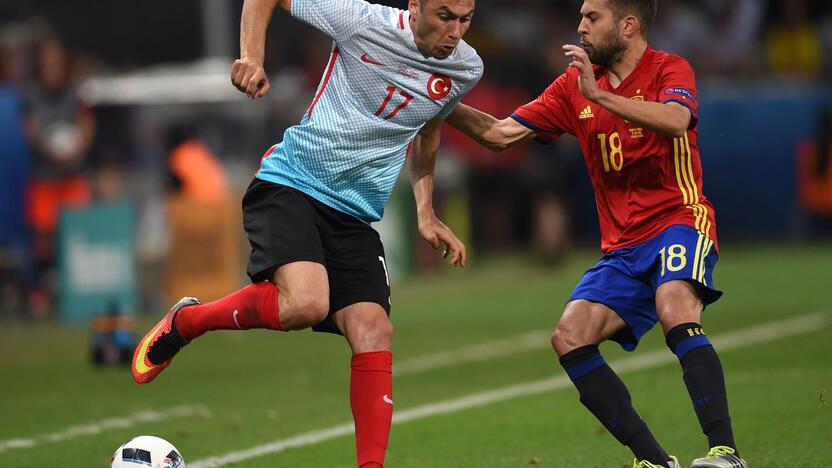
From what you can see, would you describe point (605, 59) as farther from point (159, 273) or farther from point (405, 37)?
point (159, 273)

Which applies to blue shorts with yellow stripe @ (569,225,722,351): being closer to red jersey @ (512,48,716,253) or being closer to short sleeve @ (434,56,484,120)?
red jersey @ (512,48,716,253)

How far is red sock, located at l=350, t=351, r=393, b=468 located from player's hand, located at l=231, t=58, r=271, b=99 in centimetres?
119

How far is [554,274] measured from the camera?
17.8m

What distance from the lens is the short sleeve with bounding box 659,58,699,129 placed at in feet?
20.0

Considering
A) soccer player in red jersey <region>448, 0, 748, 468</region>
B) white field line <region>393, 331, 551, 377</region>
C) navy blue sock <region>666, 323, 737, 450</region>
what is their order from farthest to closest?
white field line <region>393, 331, 551, 377</region>
soccer player in red jersey <region>448, 0, 748, 468</region>
navy blue sock <region>666, 323, 737, 450</region>

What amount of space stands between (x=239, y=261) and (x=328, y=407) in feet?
25.0

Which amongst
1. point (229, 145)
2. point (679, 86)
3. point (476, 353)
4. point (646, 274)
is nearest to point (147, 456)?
point (646, 274)

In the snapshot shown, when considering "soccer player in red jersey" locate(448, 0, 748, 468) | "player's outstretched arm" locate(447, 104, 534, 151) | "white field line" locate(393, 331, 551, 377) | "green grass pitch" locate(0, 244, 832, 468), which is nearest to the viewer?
"soccer player in red jersey" locate(448, 0, 748, 468)

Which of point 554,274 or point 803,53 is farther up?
point 803,53

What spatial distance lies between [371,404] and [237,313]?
70 cm

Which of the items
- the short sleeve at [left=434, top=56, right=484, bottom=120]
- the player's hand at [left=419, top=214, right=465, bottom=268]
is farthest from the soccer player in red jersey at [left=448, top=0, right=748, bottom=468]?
the player's hand at [left=419, top=214, right=465, bottom=268]

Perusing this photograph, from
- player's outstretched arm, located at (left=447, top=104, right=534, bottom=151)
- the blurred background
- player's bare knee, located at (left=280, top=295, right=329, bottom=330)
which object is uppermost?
player's outstretched arm, located at (left=447, top=104, right=534, bottom=151)

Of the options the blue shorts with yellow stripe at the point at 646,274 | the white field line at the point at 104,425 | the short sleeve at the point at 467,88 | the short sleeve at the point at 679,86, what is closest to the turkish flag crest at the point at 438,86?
the short sleeve at the point at 467,88

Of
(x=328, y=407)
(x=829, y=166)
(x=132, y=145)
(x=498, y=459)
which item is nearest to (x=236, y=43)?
(x=132, y=145)
